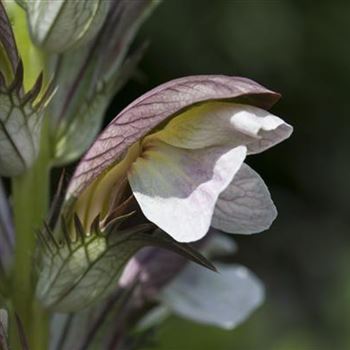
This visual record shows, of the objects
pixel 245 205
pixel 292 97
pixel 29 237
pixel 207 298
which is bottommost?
pixel 292 97

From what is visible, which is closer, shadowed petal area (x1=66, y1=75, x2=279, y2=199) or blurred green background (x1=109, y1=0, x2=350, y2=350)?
shadowed petal area (x1=66, y1=75, x2=279, y2=199)

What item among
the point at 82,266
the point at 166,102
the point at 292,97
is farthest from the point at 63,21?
the point at 292,97

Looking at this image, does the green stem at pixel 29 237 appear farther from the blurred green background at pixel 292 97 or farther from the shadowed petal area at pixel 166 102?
the blurred green background at pixel 292 97

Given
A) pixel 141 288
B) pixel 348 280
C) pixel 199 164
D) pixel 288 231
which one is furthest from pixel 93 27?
pixel 288 231

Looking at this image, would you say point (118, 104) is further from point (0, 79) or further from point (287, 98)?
point (0, 79)

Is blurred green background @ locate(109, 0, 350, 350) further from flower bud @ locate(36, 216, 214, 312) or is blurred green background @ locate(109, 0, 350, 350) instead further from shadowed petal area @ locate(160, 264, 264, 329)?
flower bud @ locate(36, 216, 214, 312)

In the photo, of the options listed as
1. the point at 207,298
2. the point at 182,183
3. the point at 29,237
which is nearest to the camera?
the point at 182,183

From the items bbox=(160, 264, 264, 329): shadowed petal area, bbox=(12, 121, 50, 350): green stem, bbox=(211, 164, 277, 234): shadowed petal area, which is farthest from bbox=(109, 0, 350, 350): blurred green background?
bbox=(211, 164, 277, 234): shadowed petal area

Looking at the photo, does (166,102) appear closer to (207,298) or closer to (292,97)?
(207,298)
